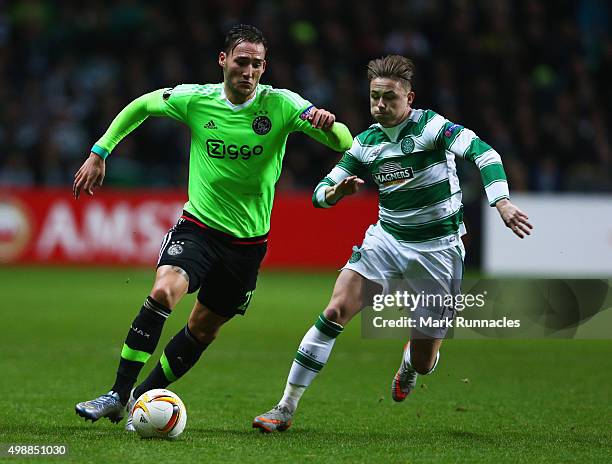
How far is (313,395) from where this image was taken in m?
7.35

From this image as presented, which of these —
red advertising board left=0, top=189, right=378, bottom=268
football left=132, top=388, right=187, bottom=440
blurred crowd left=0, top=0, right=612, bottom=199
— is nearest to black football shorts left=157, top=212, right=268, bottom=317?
football left=132, top=388, right=187, bottom=440

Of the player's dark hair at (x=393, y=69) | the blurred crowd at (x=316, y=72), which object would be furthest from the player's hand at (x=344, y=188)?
the blurred crowd at (x=316, y=72)

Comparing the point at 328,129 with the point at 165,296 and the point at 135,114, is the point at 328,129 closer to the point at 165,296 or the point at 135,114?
the point at 135,114

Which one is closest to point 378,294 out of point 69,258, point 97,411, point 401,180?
point 401,180

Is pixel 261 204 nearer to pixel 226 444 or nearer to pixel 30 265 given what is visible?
pixel 226 444

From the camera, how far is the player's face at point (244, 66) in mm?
6074

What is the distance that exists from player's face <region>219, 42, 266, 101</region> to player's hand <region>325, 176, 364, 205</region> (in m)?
0.78

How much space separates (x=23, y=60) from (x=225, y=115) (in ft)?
43.0

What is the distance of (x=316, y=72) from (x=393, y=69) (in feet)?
39.4

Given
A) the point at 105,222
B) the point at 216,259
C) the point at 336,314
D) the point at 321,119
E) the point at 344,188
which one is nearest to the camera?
the point at 344,188

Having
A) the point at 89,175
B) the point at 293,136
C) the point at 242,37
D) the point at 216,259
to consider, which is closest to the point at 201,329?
the point at 216,259

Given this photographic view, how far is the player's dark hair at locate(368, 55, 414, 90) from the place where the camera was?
6.06 meters

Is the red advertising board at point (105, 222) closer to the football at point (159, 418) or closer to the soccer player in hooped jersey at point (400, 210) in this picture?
the soccer player in hooped jersey at point (400, 210)

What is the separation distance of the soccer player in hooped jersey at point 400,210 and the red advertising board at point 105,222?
1024 centimetres
